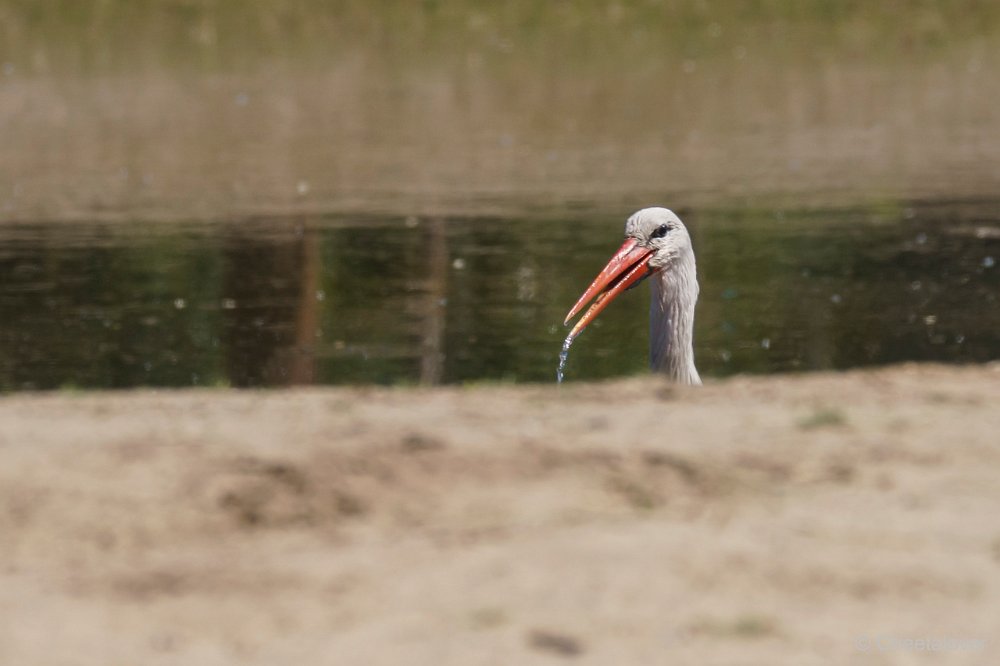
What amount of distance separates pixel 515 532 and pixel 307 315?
8.63m

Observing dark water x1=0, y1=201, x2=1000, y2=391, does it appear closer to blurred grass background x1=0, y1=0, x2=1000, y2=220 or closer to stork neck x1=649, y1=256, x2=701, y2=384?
blurred grass background x1=0, y1=0, x2=1000, y2=220

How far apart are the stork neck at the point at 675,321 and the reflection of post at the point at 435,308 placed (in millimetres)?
2268

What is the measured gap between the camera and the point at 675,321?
9195 mm

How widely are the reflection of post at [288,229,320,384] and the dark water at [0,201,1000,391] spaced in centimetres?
2

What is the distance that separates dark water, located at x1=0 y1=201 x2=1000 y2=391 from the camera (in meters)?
11.9

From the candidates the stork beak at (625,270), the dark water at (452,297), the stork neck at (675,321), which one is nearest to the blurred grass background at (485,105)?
the dark water at (452,297)

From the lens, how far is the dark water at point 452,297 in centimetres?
1191

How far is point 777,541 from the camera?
4984 millimetres

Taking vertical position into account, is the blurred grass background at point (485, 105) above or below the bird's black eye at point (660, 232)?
above

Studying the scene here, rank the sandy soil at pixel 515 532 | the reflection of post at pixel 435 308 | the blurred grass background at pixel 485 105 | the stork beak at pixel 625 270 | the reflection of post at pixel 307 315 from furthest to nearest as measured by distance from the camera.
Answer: the blurred grass background at pixel 485 105 < the reflection of post at pixel 307 315 < the reflection of post at pixel 435 308 < the stork beak at pixel 625 270 < the sandy soil at pixel 515 532

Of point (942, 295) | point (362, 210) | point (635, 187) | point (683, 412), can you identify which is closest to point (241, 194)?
point (362, 210)

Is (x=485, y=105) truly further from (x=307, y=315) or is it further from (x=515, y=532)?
(x=515, y=532)

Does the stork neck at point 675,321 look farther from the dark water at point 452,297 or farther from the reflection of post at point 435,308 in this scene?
the reflection of post at point 435,308

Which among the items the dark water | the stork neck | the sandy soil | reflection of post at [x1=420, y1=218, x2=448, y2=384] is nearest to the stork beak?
the stork neck
